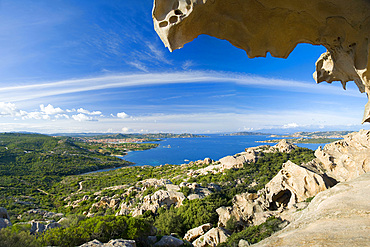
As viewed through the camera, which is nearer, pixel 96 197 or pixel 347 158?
pixel 347 158

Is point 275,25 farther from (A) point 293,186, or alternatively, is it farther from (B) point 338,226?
(A) point 293,186

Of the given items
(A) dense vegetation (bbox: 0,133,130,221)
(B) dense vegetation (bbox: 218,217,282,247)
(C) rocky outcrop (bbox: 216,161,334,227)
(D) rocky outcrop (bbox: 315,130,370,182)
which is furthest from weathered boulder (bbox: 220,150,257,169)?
(A) dense vegetation (bbox: 0,133,130,221)

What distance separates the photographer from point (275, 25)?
5.12 metres

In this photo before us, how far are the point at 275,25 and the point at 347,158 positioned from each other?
56.8ft

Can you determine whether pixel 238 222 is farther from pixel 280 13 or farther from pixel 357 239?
pixel 280 13

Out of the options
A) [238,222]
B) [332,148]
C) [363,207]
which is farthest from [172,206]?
[363,207]

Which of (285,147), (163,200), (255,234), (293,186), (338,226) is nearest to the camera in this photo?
(338,226)

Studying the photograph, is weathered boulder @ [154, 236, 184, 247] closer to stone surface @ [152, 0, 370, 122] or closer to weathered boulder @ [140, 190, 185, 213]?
weathered boulder @ [140, 190, 185, 213]

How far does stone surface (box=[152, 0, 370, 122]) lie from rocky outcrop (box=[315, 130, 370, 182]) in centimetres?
1227

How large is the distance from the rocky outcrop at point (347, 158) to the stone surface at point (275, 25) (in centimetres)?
1227

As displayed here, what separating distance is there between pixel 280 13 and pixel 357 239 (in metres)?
5.47

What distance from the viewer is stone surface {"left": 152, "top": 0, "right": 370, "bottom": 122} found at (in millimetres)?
3988

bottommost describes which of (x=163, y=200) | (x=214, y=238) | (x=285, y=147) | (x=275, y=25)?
(x=163, y=200)

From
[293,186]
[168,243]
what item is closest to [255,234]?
[168,243]
